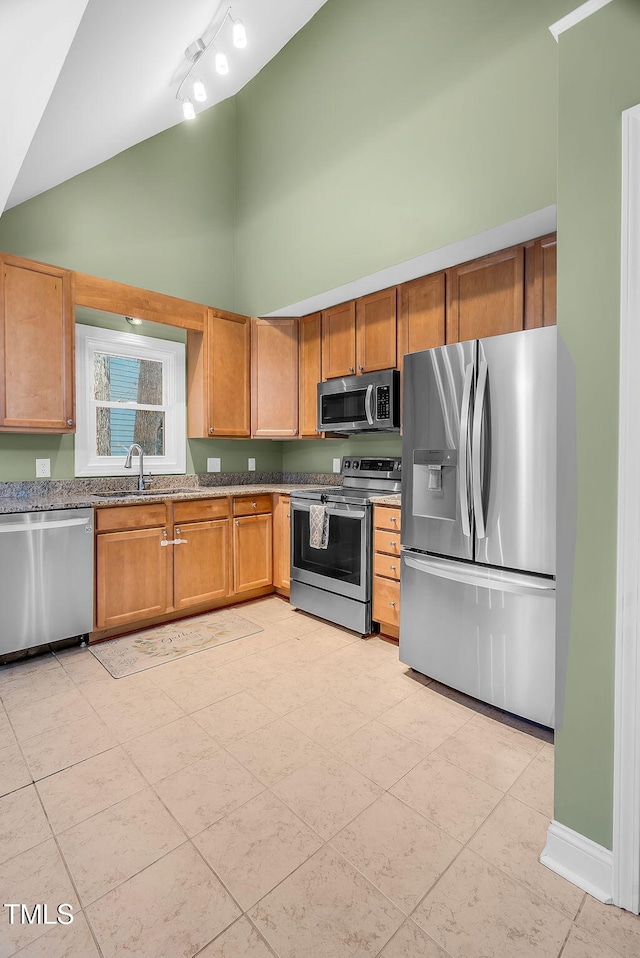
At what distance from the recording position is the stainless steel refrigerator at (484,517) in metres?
1.99

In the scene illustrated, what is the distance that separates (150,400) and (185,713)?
2.55 m

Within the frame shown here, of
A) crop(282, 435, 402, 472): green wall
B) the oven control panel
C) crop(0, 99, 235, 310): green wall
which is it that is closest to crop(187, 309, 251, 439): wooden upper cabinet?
crop(0, 99, 235, 310): green wall

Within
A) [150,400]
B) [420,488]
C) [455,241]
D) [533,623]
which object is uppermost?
[455,241]

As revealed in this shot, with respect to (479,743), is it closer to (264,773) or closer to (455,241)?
(264,773)

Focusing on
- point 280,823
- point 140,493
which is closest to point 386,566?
point 280,823

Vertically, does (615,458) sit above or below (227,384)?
below

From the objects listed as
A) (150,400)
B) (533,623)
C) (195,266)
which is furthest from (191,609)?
(195,266)

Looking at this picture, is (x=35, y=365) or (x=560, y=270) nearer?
(x=560, y=270)

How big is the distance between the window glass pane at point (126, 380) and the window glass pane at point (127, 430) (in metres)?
0.10

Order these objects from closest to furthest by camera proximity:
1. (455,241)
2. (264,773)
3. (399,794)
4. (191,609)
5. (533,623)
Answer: (399,794)
(264,773)
(533,623)
(455,241)
(191,609)

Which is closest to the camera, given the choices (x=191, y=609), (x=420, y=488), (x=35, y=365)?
(x=420, y=488)

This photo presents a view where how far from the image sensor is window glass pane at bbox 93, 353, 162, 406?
11.9 ft

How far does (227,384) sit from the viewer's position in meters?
4.00

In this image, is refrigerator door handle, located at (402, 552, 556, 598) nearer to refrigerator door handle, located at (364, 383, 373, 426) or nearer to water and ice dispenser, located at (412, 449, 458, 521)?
water and ice dispenser, located at (412, 449, 458, 521)
